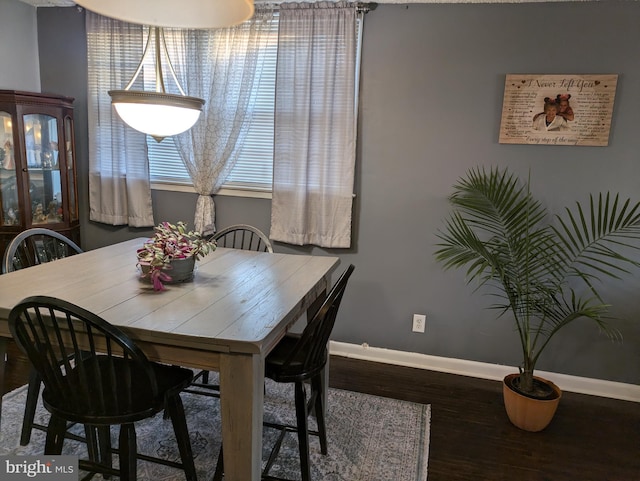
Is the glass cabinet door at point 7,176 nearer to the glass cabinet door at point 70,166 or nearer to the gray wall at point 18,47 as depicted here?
the glass cabinet door at point 70,166

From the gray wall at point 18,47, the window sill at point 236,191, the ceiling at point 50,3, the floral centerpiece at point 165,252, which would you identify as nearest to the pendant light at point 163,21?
the floral centerpiece at point 165,252

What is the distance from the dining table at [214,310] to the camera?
4.60ft

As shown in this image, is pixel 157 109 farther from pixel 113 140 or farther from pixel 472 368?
pixel 472 368

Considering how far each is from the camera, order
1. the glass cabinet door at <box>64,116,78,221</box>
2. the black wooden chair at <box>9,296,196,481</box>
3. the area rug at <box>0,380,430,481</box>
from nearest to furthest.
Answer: the black wooden chair at <box>9,296,196,481</box>
the area rug at <box>0,380,430,481</box>
the glass cabinet door at <box>64,116,78,221</box>

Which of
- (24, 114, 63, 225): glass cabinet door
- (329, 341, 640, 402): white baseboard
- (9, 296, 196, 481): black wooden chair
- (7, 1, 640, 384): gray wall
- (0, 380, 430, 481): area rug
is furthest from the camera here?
(24, 114, 63, 225): glass cabinet door

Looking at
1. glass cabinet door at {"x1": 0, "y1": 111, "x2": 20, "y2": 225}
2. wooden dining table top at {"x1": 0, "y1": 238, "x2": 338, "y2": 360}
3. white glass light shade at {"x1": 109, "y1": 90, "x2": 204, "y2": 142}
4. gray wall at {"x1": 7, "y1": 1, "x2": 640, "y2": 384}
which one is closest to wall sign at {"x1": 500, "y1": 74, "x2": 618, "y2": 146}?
gray wall at {"x1": 7, "y1": 1, "x2": 640, "y2": 384}

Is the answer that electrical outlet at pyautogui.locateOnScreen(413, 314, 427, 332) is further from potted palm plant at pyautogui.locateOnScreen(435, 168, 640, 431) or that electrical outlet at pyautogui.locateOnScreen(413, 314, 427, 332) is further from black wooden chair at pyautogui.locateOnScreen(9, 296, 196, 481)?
black wooden chair at pyautogui.locateOnScreen(9, 296, 196, 481)

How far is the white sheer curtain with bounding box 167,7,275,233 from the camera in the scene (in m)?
2.96

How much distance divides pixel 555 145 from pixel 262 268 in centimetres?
180

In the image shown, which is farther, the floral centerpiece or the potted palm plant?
the potted palm plant

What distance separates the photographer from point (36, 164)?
3.16 metres

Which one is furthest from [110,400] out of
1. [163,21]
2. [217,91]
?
[217,91]

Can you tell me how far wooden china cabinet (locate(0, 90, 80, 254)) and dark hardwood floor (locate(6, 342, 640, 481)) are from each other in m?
0.88

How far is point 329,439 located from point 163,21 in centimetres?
195
